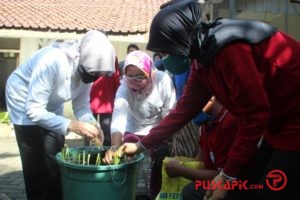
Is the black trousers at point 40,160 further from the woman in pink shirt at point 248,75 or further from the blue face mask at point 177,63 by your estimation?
the woman in pink shirt at point 248,75

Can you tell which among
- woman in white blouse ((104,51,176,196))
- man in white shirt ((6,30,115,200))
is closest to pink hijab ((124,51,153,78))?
woman in white blouse ((104,51,176,196))

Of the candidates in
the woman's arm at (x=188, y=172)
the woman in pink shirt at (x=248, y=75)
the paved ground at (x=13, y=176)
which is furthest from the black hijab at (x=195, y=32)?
the paved ground at (x=13, y=176)

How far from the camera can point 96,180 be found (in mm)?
2674

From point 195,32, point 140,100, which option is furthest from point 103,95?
point 195,32

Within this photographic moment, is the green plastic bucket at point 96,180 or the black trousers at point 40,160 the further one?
the black trousers at point 40,160

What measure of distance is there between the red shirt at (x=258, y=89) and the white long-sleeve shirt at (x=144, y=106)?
1.72m

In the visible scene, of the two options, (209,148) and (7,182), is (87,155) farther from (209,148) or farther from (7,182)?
(7,182)

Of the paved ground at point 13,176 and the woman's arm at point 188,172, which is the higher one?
the woman's arm at point 188,172

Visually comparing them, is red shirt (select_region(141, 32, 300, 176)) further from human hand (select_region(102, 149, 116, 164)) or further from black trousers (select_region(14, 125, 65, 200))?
black trousers (select_region(14, 125, 65, 200))

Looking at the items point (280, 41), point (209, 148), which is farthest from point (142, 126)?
point (280, 41)

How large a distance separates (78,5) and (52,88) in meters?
13.8

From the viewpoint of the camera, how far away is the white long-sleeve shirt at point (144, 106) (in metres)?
3.88

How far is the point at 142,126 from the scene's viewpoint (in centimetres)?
405

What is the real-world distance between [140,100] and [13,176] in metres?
2.82
